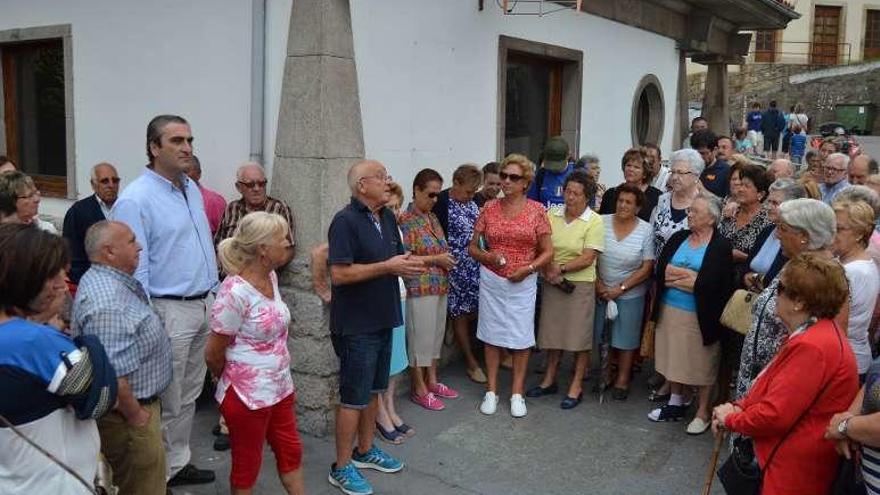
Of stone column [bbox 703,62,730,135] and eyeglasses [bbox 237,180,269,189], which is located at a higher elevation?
stone column [bbox 703,62,730,135]

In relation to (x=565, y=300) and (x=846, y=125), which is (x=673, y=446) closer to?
(x=565, y=300)

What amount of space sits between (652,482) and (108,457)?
9.56 ft

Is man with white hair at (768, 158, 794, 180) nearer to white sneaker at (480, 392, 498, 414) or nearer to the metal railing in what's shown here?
white sneaker at (480, 392, 498, 414)

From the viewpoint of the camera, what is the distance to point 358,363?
13.2 ft

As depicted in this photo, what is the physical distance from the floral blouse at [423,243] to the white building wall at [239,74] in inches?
25.2

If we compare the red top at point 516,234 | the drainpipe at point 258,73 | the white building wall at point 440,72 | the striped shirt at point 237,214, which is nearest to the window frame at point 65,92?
the drainpipe at point 258,73

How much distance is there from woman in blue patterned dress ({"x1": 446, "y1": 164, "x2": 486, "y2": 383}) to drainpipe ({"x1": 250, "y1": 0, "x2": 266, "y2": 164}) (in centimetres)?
147

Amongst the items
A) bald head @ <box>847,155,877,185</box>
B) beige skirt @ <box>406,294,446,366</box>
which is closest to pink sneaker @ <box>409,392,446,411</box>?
beige skirt @ <box>406,294,446,366</box>

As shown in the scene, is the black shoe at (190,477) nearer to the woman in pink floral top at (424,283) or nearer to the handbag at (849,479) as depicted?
the woman in pink floral top at (424,283)

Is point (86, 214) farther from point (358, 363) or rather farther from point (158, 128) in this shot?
point (358, 363)

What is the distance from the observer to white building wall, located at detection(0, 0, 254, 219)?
5.27 metres

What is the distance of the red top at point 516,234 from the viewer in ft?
17.0

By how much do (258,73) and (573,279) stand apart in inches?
102

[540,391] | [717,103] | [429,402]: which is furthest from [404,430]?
[717,103]
